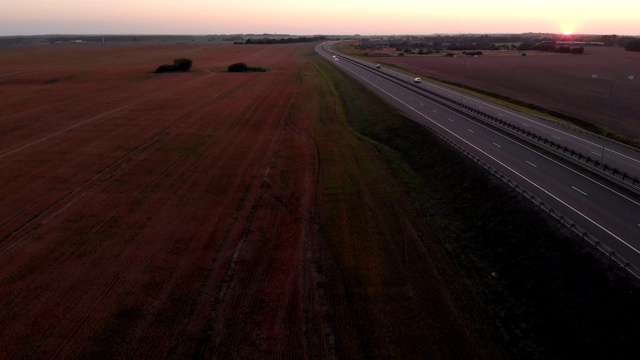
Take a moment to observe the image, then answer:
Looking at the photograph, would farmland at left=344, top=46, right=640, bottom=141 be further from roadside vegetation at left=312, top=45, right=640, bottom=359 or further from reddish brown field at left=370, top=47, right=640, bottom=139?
roadside vegetation at left=312, top=45, right=640, bottom=359

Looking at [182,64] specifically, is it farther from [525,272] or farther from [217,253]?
[525,272]

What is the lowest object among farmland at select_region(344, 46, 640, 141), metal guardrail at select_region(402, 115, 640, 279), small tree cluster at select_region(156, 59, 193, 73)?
farmland at select_region(344, 46, 640, 141)

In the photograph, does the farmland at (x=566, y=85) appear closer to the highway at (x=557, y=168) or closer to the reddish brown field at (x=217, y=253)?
the highway at (x=557, y=168)

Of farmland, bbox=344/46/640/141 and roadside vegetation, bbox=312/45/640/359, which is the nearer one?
roadside vegetation, bbox=312/45/640/359

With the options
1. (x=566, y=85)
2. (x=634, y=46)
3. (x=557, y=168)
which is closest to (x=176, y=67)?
(x=566, y=85)

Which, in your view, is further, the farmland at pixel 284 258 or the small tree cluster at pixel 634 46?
the small tree cluster at pixel 634 46

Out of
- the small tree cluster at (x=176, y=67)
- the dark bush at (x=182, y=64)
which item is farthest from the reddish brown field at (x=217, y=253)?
the dark bush at (x=182, y=64)

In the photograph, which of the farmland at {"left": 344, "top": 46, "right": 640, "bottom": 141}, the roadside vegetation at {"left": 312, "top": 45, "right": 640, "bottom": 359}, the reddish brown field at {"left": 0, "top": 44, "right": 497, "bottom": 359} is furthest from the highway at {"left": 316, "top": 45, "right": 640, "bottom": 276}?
the reddish brown field at {"left": 0, "top": 44, "right": 497, "bottom": 359}
